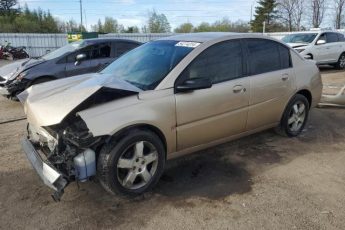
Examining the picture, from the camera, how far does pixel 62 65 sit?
868 cm

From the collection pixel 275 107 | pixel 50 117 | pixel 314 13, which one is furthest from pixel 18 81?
pixel 314 13

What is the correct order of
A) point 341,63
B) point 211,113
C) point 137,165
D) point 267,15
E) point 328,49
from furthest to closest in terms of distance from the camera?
point 267,15, point 341,63, point 328,49, point 211,113, point 137,165

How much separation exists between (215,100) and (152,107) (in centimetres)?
89

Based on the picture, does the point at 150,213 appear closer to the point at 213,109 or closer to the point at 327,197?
the point at 213,109

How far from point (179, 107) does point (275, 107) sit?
72.9 inches

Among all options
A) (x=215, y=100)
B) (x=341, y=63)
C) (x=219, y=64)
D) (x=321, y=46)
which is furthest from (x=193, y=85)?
(x=341, y=63)

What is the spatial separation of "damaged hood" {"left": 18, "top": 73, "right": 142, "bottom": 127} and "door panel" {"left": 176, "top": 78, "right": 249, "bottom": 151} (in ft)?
2.03

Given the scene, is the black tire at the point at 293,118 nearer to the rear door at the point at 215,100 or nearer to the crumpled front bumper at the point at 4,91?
the rear door at the point at 215,100

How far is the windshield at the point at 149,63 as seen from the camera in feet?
13.5

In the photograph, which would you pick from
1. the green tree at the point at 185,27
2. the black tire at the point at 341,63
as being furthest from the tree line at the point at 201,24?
the black tire at the point at 341,63

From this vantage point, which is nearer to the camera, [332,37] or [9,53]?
[332,37]

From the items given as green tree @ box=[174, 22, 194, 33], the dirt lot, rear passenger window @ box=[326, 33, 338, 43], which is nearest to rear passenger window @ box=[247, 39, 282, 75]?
the dirt lot

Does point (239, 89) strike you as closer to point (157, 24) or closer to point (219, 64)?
point (219, 64)

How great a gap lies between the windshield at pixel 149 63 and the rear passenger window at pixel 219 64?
0.19 meters
